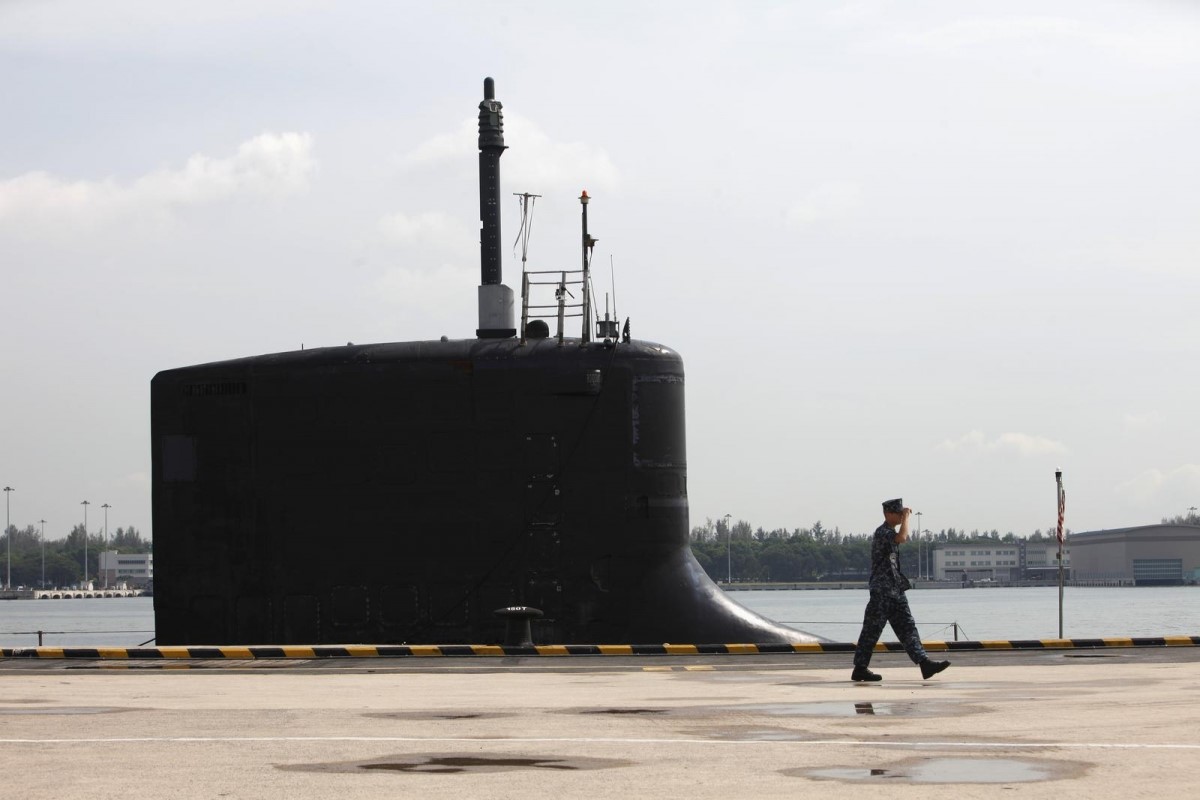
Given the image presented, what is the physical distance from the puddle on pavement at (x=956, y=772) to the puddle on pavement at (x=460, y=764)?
3.77ft

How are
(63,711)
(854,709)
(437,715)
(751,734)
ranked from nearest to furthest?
(751,734) < (437,715) < (854,709) < (63,711)

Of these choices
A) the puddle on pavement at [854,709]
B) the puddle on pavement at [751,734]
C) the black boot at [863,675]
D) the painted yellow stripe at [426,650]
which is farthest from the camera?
the painted yellow stripe at [426,650]

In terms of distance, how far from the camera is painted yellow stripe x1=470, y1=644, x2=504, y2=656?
19.7 metres

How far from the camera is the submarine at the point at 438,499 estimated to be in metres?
20.7

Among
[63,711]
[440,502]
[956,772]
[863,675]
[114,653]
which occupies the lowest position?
[114,653]

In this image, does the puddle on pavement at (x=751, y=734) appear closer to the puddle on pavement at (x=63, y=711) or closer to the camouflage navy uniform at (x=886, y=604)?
the camouflage navy uniform at (x=886, y=604)

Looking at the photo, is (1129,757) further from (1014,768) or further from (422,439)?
(422,439)

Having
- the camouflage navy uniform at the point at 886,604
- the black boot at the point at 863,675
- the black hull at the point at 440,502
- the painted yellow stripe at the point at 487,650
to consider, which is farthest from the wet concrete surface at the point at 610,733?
the black hull at the point at 440,502

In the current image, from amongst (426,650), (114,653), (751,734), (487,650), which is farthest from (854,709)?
(114,653)

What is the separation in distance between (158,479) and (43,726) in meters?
10.9

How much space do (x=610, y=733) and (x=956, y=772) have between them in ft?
8.89

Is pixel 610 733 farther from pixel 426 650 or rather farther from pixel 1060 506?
pixel 1060 506

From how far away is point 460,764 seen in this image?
29.1 feet

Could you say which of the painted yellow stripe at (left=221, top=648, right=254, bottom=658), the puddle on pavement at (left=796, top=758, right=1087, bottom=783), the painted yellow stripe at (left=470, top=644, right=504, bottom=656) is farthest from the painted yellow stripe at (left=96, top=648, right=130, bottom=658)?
the puddle on pavement at (left=796, top=758, right=1087, bottom=783)
